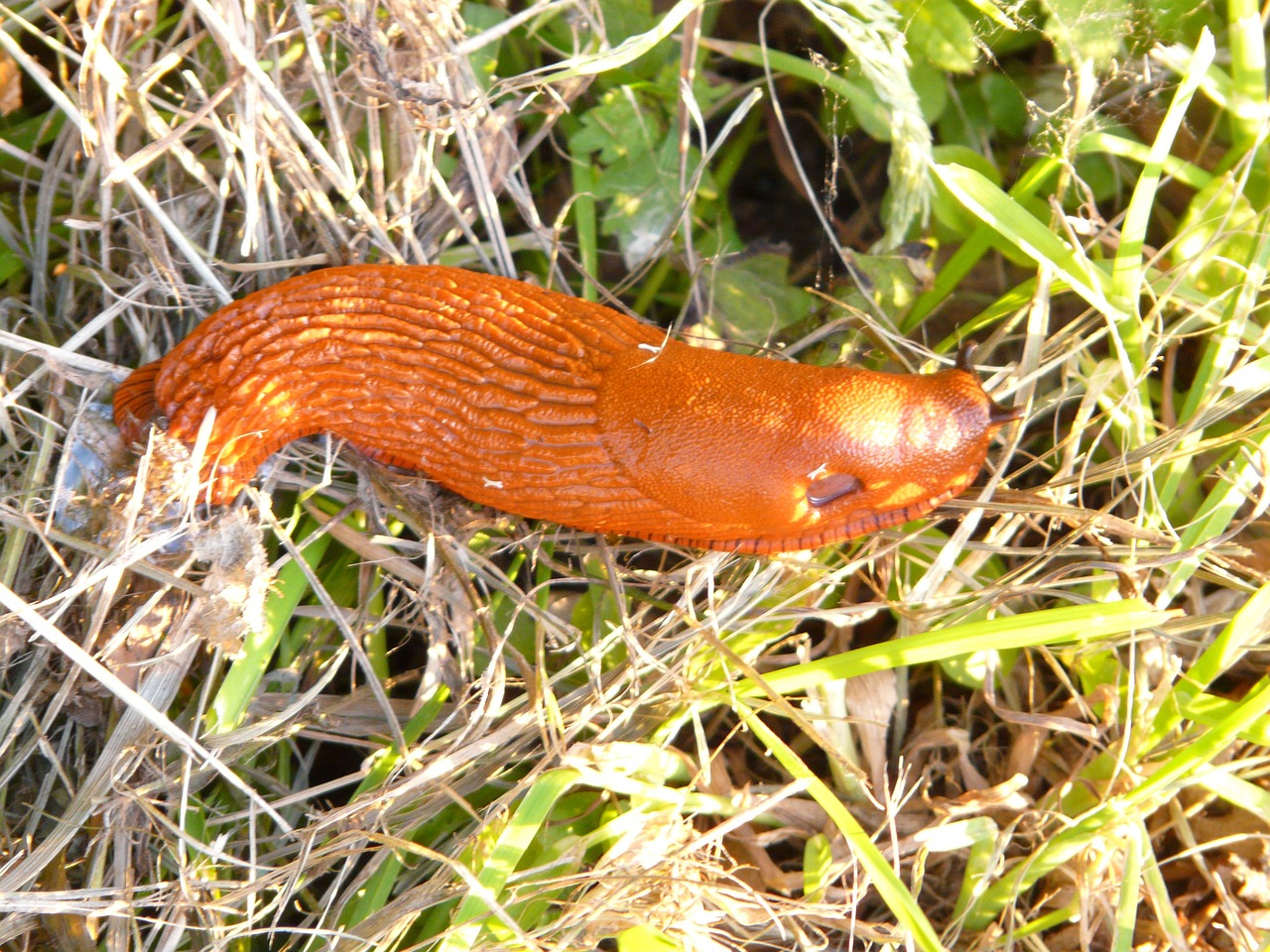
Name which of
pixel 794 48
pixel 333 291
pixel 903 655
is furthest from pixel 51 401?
pixel 794 48

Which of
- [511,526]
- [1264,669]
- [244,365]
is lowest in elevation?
[1264,669]

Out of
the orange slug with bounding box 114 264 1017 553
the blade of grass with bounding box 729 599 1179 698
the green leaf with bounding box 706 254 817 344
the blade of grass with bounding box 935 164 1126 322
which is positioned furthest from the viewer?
the green leaf with bounding box 706 254 817 344

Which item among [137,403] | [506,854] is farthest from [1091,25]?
[137,403]

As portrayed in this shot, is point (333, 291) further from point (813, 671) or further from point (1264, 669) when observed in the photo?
point (1264, 669)

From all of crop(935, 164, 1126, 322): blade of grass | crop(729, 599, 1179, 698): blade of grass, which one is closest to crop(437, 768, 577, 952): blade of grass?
crop(729, 599, 1179, 698): blade of grass

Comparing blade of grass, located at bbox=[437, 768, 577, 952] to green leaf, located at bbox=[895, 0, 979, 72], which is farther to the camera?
green leaf, located at bbox=[895, 0, 979, 72]

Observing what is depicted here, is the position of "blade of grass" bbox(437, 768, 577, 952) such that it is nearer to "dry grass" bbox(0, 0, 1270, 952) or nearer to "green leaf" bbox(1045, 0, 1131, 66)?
"dry grass" bbox(0, 0, 1270, 952)
